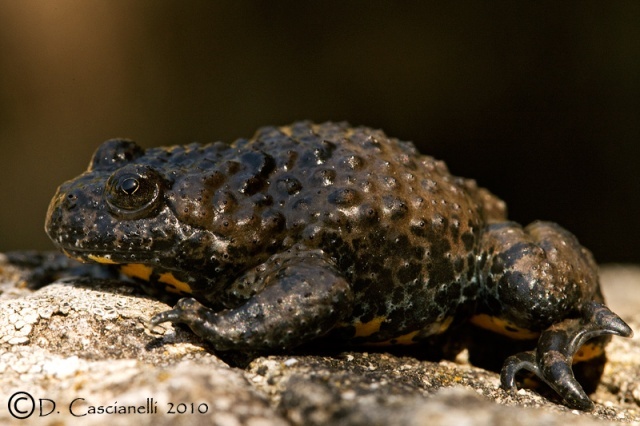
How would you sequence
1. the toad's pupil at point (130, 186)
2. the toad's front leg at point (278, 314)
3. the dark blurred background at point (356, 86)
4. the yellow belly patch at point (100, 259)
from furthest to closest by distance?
the dark blurred background at point (356, 86)
the yellow belly patch at point (100, 259)
the toad's pupil at point (130, 186)
the toad's front leg at point (278, 314)

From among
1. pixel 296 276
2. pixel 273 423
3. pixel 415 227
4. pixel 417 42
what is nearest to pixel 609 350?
pixel 415 227

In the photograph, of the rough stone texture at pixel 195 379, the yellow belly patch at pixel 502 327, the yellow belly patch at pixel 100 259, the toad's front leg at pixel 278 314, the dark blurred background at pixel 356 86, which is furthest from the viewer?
the dark blurred background at pixel 356 86

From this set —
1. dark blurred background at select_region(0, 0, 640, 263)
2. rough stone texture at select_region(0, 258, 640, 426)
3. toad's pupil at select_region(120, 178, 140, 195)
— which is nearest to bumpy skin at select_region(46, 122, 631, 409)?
toad's pupil at select_region(120, 178, 140, 195)

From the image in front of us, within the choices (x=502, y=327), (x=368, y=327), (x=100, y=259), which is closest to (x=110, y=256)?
(x=100, y=259)

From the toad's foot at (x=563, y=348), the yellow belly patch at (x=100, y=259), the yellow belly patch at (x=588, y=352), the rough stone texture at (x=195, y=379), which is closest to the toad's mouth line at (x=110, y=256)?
the yellow belly patch at (x=100, y=259)

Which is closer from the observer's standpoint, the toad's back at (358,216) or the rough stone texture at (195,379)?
the rough stone texture at (195,379)

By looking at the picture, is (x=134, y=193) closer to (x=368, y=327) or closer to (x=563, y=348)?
(x=368, y=327)

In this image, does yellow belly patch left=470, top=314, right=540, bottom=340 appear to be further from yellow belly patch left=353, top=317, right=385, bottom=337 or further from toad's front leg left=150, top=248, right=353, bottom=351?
toad's front leg left=150, top=248, right=353, bottom=351

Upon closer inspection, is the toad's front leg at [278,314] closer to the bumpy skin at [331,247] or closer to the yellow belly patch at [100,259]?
the bumpy skin at [331,247]
